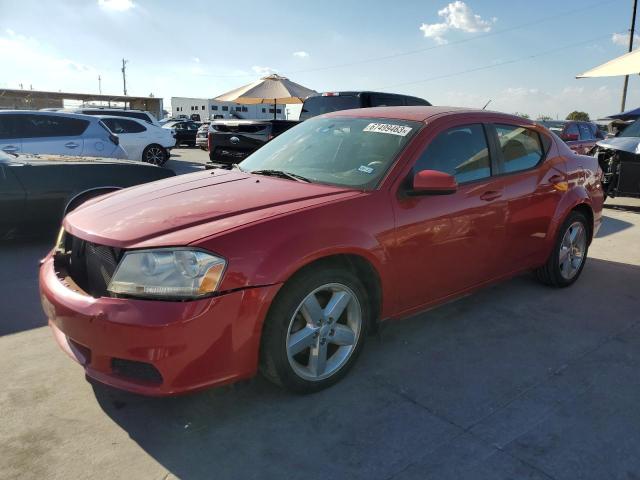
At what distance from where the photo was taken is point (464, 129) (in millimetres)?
3596

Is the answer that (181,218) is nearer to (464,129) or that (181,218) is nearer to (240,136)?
(464,129)

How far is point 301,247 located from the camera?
2521 mm

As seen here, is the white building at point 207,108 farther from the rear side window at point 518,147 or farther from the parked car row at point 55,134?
the rear side window at point 518,147

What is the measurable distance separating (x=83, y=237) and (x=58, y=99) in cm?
5196

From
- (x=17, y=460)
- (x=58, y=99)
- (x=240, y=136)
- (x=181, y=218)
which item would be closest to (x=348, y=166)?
(x=181, y=218)

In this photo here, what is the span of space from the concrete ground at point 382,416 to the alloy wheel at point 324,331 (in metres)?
0.16

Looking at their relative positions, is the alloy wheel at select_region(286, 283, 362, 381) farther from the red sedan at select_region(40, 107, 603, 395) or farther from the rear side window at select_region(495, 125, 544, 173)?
the rear side window at select_region(495, 125, 544, 173)

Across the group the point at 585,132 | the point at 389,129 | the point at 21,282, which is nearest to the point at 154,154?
the point at 21,282

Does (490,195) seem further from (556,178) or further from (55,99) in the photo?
(55,99)

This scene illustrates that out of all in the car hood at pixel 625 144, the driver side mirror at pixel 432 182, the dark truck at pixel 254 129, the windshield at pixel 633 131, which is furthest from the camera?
the dark truck at pixel 254 129

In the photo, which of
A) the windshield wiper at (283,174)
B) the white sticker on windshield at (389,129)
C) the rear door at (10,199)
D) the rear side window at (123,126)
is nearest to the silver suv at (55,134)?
the rear door at (10,199)

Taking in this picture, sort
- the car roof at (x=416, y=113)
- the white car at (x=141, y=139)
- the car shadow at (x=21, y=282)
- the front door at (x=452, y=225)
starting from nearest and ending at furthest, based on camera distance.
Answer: the front door at (x=452, y=225), the car roof at (x=416, y=113), the car shadow at (x=21, y=282), the white car at (x=141, y=139)

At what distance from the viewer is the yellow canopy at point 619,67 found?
5.03m

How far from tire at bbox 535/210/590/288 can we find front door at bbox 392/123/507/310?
992 millimetres
